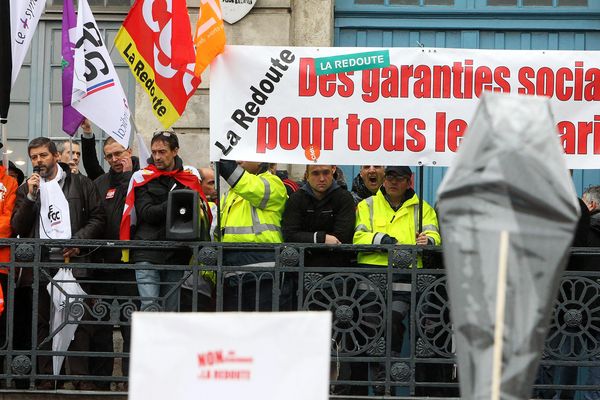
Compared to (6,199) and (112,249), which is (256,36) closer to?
(112,249)

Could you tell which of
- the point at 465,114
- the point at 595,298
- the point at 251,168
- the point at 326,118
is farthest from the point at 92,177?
the point at 595,298

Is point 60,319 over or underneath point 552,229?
underneath

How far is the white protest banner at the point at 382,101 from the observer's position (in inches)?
395

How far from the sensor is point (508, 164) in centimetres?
425

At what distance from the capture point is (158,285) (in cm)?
1009

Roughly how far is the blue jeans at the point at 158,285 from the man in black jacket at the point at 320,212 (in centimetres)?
88

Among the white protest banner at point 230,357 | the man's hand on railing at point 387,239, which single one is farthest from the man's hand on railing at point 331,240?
the white protest banner at point 230,357

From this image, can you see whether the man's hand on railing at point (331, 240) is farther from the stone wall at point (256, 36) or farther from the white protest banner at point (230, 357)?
the white protest banner at point (230, 357)

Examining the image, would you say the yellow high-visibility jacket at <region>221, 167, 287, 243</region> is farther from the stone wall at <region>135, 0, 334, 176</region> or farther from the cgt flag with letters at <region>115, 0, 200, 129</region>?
the stone wall at <region>135, 0, 334, 176</region>

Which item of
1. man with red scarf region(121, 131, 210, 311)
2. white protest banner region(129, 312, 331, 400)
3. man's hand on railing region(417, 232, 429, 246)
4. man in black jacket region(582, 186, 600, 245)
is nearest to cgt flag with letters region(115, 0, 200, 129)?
man with red scarf region(121, 131, 210, 311)

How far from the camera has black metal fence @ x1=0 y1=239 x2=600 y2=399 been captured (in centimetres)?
973

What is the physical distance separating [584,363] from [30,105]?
6.54 metres

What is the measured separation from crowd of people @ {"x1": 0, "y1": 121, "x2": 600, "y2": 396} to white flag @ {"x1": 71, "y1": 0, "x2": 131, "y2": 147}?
1.59 feet

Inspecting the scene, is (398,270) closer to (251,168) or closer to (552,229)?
(251,168)
